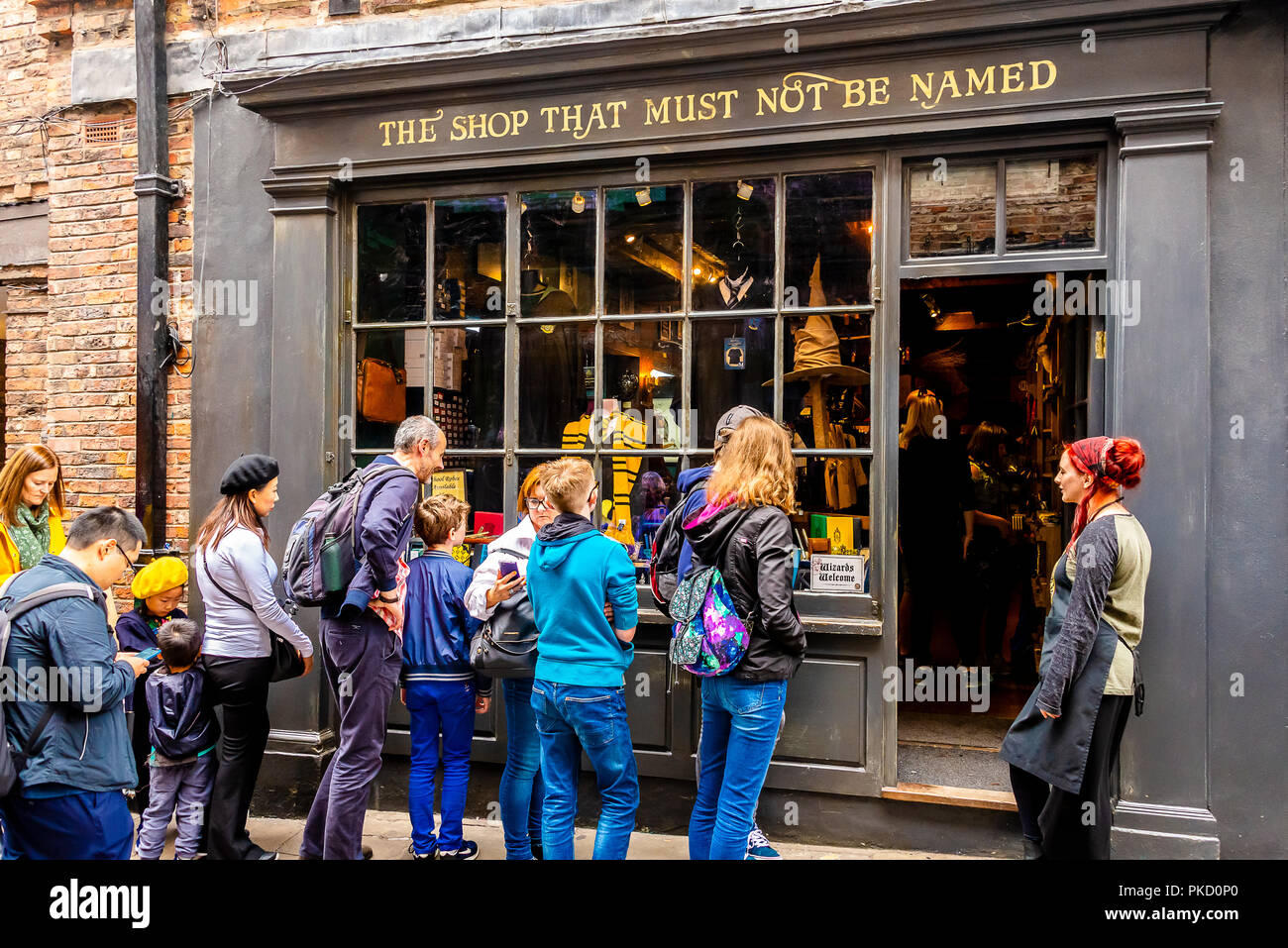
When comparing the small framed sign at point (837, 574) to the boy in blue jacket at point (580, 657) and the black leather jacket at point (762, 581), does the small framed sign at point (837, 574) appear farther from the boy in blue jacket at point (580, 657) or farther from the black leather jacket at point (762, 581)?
the boy in blue jacket at point (580, 657)

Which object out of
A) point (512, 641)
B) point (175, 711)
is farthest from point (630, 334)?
point (175, 711)

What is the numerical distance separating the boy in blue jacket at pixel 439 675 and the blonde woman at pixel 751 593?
A: 1247 mm

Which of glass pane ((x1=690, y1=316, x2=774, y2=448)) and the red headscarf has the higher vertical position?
glass pane ((x1=690, y1=316, x2=774, y2=448))

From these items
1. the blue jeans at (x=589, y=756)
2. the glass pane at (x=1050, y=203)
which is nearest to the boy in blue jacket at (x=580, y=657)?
the blue jeans at (x=589, y=756)

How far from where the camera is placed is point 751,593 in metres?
3.58

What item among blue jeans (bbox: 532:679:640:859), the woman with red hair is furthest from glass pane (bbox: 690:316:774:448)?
blue jeans (bbox: 532:679:640:859)

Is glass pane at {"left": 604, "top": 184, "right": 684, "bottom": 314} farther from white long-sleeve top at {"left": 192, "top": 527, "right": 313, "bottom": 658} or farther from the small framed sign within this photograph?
white long-sleeve top at {"left": 192, "top": 527, "right": 313, "bottom": 658}

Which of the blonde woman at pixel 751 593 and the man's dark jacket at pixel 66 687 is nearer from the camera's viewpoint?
the man's dark jacket at pixel 66 687

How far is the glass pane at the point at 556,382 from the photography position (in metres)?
5.06

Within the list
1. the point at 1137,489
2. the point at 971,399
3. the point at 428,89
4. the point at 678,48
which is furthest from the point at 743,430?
the point at 971,399

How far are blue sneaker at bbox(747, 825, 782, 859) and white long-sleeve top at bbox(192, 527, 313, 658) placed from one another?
2.41 meters

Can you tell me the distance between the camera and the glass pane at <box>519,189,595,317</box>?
5.07 metres

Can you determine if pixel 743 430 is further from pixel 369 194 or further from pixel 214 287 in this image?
pixel 214 287

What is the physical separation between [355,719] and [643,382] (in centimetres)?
232
